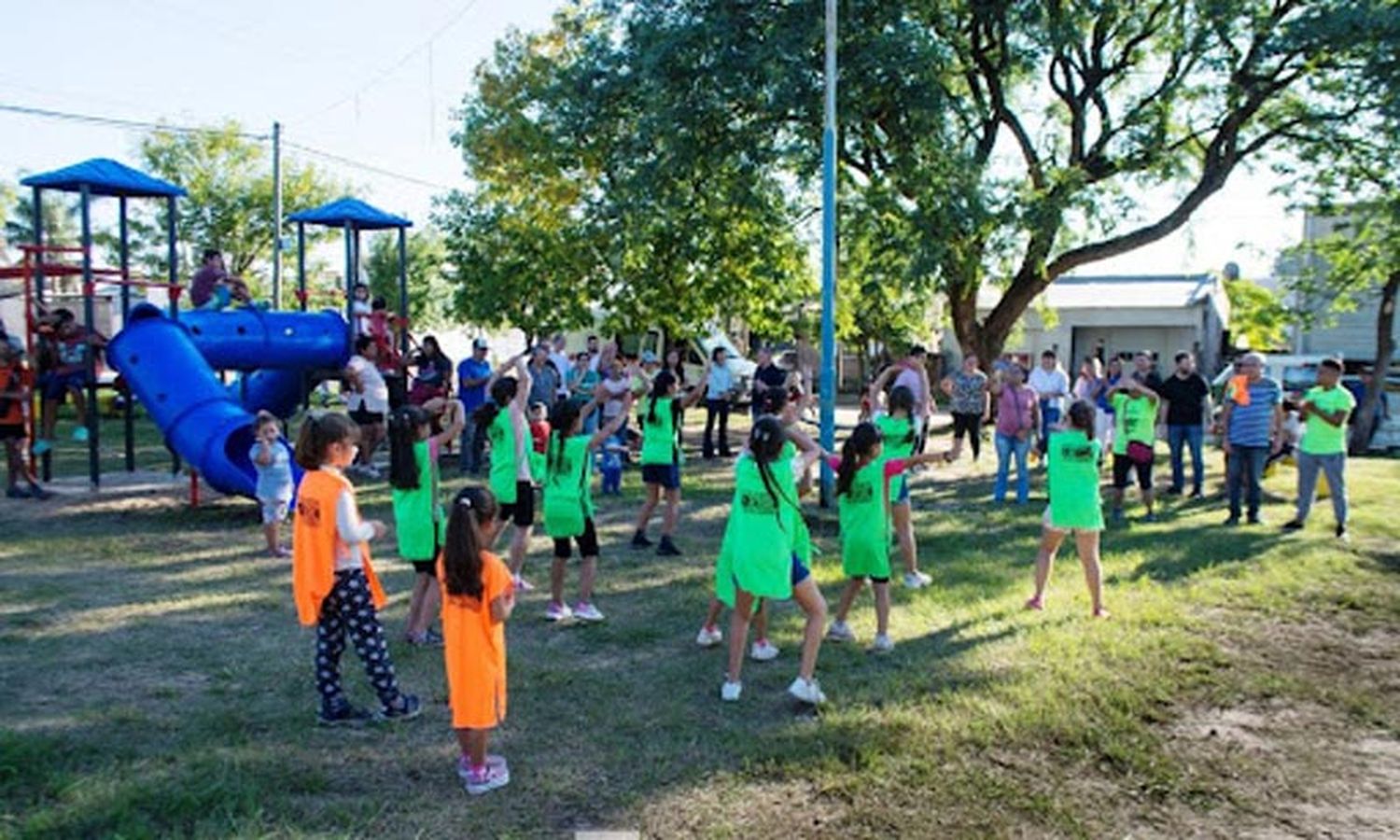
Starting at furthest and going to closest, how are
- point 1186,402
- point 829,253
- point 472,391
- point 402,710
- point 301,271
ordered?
point 301,271 → point 472,391 → point 1186,402 → point 829,253 → point 402,710

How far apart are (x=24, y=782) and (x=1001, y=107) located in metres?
16.8

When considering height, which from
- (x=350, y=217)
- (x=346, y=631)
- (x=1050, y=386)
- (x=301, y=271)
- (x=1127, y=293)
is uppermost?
(x=1127, y=293)

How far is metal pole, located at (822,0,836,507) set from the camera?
11.5 meters

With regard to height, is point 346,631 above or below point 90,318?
below

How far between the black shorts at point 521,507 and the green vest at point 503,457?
0.04 m

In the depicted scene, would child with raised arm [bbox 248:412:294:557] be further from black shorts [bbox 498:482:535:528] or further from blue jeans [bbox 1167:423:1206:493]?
blue jeans [bbox 1167:423:1206:493]

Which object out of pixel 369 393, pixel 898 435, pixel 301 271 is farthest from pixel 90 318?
pixel 898 435

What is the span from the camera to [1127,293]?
130 feet

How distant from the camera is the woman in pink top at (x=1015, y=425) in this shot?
11922 millimetres

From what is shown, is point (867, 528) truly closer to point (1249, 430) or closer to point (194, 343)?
point (1249, 430)

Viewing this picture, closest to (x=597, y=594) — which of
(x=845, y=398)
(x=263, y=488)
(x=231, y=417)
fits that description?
(x=263, y=488)

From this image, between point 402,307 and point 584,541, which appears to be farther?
point 402,307

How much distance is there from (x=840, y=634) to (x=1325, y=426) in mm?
6249

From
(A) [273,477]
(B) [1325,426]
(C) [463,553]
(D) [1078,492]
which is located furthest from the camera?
(B) [1325,426]
